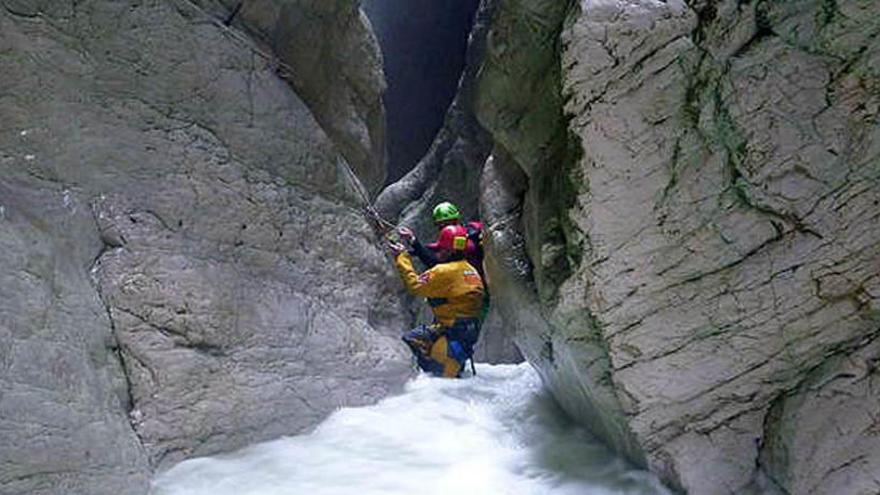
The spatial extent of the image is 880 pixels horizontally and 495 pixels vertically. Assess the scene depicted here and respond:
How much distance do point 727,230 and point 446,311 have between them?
4.74 m

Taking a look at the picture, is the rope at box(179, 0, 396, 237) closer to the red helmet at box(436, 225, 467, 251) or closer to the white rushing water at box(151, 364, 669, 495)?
the red helmet at box(436, 225, 467, 251)

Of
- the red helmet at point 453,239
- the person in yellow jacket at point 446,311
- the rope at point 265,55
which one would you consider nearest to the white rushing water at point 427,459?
the person in yellow jacket at point 446,311

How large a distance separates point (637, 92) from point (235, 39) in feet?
12.8

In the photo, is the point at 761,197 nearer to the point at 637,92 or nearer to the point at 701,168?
the point at 701,168

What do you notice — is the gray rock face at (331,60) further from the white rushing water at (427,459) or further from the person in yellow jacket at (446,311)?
the white rushing water at (427,459)

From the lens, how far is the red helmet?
8430 mm

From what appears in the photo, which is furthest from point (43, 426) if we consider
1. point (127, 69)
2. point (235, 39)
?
point (235, 39)

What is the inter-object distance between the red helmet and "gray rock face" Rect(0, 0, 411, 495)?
2.12 m

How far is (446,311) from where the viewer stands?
816 cm

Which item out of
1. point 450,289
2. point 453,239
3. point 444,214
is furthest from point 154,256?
point 444,214

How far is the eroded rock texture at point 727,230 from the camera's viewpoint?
3.53 m

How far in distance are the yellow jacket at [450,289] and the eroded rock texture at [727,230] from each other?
386 cm

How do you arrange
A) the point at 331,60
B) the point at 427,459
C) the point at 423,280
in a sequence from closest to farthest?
the point at 427,459 < the point at 331,60 < the point at 423,280

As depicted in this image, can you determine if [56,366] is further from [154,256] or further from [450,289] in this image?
[450,289]
